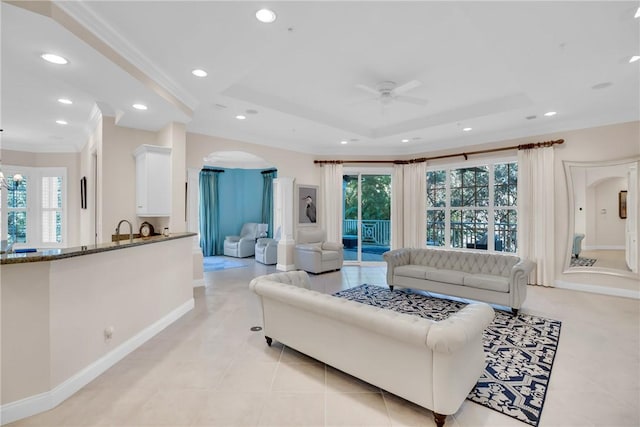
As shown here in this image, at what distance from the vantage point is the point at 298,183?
6863 millimetres

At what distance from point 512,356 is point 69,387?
366 cm

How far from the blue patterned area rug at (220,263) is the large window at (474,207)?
473 centimetres

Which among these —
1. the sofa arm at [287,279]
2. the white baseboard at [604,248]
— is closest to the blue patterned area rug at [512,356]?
the sofa arm at [287,279]

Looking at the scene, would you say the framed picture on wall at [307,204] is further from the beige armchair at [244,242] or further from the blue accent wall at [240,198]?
the blue accent wall at [240,198]

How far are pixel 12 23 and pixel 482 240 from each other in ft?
23.4

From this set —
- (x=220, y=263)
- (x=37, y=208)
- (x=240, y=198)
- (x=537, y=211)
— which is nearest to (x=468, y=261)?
(x=537, y=211)

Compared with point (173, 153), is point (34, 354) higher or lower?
lower

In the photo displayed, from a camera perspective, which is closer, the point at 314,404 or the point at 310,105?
the point at 314,404

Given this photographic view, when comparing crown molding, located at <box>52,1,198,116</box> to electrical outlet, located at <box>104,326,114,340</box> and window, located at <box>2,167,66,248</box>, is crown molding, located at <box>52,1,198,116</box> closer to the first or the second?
electrical outlet, located at <box>104,326,114,340</box>

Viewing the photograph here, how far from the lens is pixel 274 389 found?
2.25 metres

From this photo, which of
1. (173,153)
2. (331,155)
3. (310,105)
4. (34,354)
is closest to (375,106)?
(310,105)

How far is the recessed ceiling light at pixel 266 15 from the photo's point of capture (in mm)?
2228

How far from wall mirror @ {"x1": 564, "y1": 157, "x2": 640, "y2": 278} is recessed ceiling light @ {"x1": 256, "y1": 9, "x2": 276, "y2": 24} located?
5.37 m

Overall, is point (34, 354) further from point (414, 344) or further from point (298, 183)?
point (298, 183)
